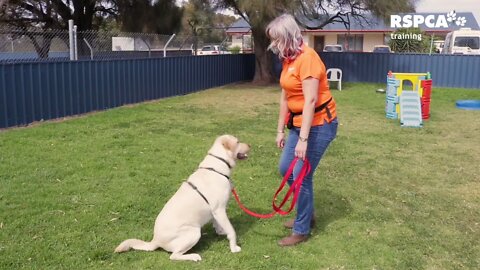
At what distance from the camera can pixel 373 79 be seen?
21500 mm

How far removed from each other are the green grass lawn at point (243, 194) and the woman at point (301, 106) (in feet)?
1.47

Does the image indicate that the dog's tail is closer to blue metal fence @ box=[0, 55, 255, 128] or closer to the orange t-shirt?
the orange t-shirt

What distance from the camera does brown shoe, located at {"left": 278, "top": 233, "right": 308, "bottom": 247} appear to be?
429 centimetres

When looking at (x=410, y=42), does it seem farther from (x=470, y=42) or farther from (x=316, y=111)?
(x=316, y=111)

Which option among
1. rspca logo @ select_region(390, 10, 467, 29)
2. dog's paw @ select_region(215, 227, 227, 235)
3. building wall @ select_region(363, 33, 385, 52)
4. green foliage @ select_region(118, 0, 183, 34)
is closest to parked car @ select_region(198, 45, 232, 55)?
green foliage @ select_region(118, 0, 183, 34)

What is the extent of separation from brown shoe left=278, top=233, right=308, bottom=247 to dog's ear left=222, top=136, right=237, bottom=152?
92 cm

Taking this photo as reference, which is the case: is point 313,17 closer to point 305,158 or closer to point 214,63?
point 214,63

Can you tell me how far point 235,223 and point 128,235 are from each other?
3.26ft

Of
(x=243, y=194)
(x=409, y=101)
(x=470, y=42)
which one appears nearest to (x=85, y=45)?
(x=409, y=101)

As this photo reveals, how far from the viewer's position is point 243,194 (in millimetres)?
5680

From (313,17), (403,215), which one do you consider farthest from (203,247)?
(313,17)

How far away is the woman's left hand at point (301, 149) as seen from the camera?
3873 mm

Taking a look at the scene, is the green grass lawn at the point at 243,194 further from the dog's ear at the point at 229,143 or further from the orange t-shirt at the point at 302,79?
the orange t-shirt at the point at 302,79

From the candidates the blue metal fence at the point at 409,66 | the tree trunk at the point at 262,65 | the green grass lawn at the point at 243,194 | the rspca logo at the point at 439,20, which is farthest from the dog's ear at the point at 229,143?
the rspca logo at the point at 439,20
